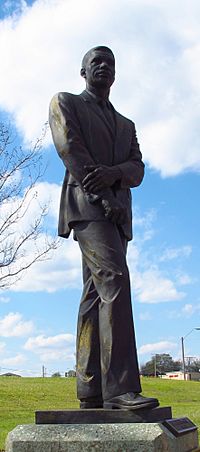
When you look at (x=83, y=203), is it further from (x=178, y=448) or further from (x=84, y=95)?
(x=178, y=448)

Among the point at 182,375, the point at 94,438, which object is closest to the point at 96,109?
the point at 94,438

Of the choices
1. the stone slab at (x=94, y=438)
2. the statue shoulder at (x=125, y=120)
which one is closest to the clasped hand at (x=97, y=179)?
the statue shoulder at (x=125, y=120)

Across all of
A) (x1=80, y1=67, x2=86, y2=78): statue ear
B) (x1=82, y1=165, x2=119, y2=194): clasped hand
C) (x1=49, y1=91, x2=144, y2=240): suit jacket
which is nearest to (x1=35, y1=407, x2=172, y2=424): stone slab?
(x1=49, y1=91, x2=144, y2=240): suit jacket

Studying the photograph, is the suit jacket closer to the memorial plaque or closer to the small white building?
the memorial plaque

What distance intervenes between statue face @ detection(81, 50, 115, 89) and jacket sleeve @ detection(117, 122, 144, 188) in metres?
0.52

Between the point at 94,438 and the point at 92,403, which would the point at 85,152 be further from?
the point at 94,438

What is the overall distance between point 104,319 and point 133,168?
1.21 metres

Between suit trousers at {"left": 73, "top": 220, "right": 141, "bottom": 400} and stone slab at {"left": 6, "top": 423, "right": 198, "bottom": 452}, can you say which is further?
suit trousers at {"left": 73, "top": 220, "right": 141, "bottom": 400}

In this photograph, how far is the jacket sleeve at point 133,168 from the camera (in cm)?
486

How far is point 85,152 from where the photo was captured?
188 inches

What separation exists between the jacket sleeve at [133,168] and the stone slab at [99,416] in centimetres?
162

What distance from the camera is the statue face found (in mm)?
4973

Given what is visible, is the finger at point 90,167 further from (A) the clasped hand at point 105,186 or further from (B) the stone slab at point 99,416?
(B) the stone slab at point 99,416

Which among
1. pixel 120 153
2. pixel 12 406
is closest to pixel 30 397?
pixel 12 406
